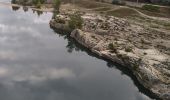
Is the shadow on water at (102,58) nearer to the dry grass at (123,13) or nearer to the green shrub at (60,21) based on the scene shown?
the green shrub at (60,21)

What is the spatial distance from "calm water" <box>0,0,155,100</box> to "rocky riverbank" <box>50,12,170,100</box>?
8.02ft

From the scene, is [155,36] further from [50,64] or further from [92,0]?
[92,0]

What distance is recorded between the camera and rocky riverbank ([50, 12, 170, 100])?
87.9 m

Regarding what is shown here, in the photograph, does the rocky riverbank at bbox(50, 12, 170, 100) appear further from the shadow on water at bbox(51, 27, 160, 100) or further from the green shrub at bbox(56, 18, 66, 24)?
the shadow on water at bbox(51, 27, 160, 100)

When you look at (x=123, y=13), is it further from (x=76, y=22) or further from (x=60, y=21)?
(x=76, y=22)

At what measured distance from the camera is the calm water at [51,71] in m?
82.6

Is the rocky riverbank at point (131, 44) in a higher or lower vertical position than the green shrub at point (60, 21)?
lower

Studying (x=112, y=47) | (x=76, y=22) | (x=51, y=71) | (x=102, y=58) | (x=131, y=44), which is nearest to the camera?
(x=51, y=71)

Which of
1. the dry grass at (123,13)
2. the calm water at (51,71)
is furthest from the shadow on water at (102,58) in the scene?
the dry grass at (123,13)

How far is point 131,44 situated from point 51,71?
94.4 ft

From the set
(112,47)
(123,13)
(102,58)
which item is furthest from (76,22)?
(123,13)

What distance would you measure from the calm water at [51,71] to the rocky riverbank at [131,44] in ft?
8.02

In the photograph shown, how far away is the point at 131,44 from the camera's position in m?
112

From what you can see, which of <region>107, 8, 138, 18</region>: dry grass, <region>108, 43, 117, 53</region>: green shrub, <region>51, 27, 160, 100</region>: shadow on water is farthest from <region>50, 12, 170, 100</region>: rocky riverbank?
<region>107, 8, 138, 18</region>: dry grass
